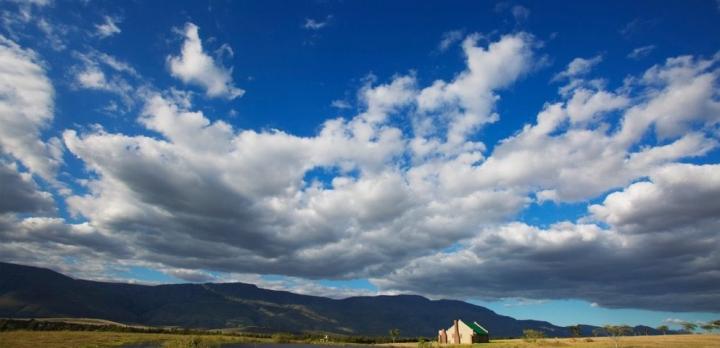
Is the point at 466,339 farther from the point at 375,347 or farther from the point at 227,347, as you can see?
the point at 227,347

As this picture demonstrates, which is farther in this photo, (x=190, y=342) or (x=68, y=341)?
(x=68, y=341)

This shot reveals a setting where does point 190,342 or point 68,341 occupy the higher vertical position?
point 190,342

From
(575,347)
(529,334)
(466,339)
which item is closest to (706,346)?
(575,347)

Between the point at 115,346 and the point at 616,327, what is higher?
the point at 616,327

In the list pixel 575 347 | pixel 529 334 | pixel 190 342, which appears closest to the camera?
pixel 190 342

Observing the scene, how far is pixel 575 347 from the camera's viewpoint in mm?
126562

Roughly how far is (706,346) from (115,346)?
516 ft

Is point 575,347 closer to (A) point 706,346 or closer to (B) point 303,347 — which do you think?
(A) point 706,346

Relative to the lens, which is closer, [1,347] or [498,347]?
[1,347]

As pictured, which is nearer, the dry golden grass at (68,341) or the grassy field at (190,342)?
the dry golden grass at (68,341)

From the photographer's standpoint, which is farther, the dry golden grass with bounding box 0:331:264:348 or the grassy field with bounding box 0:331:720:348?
the grassy field with bounding box 0:331:720:348

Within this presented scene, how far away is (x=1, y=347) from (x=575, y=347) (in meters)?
141

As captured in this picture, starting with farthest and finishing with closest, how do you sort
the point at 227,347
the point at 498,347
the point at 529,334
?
the point at 529,334 → the point at 227,347 → the point at 498,347

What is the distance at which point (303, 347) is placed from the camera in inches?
Answer: 7426
